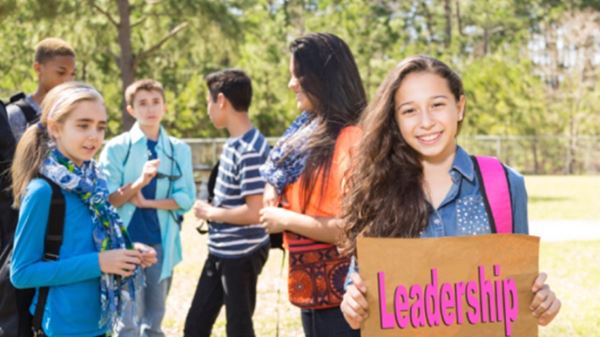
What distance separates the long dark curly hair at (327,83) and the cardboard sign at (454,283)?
0.96 meters

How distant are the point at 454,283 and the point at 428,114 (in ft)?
1.54

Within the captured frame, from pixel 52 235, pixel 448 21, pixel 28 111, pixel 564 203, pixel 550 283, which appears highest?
pixel 448 21

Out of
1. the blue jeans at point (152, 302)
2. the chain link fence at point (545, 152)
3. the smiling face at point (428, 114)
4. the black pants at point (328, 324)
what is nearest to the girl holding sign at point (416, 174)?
the smiling face at point (428, 114)

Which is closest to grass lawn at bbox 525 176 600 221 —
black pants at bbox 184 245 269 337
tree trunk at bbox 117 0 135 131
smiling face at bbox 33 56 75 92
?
tree trunk at bbox 117 0 135 131

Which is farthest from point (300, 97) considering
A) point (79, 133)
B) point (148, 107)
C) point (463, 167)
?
point (148, 107)

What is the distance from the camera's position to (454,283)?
205 centimetres

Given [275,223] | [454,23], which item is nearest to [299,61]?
[275,223]

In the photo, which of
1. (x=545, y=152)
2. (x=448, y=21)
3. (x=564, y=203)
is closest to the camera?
(x=564, y=203)

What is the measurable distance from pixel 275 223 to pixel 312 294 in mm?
288

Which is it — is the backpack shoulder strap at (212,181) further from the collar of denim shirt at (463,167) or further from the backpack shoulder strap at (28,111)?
the collar of denim shirt at (463,167)

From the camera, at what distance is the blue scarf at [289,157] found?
3012mm

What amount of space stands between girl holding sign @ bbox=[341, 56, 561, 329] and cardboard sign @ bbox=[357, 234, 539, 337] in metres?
0.06

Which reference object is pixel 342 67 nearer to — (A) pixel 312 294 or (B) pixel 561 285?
(A) pixel 312 294

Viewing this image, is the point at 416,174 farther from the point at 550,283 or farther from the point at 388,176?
the point at 550,283
